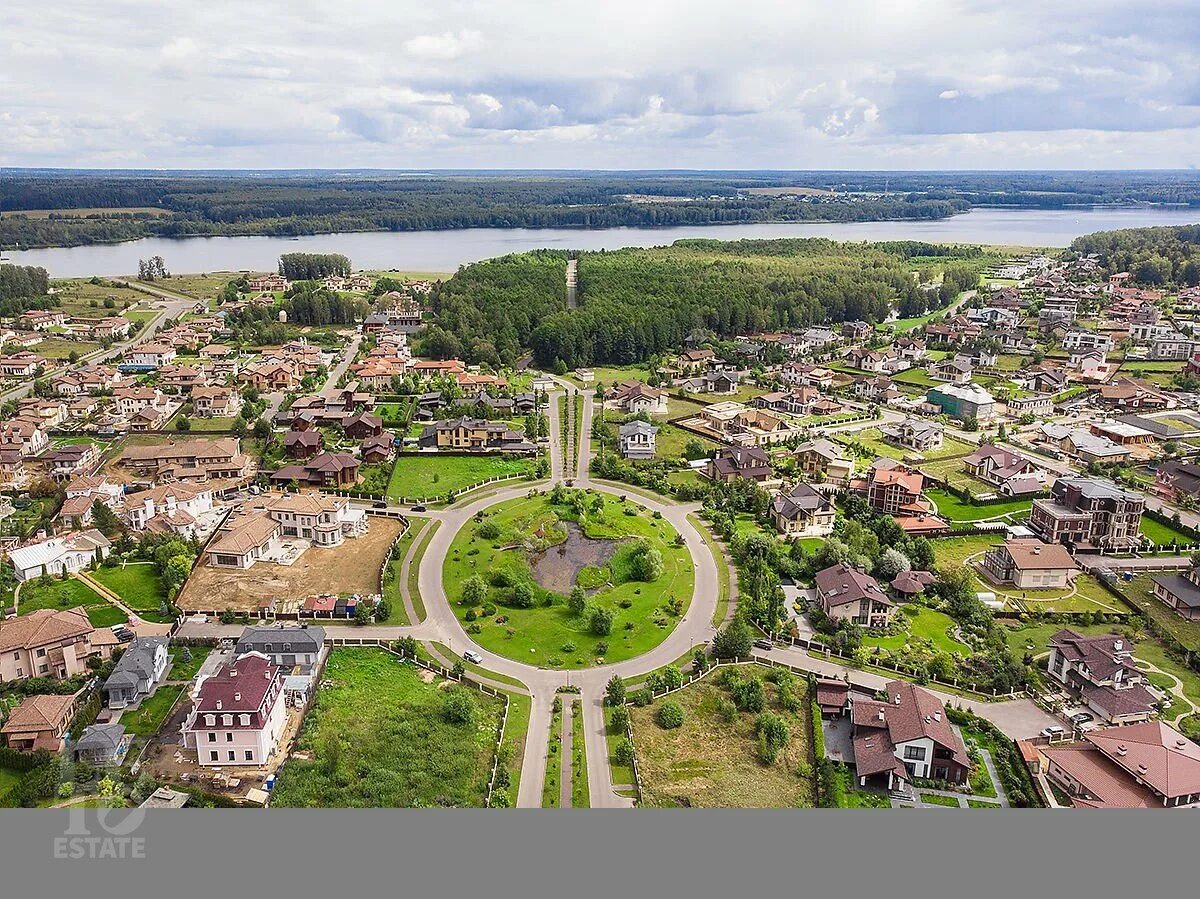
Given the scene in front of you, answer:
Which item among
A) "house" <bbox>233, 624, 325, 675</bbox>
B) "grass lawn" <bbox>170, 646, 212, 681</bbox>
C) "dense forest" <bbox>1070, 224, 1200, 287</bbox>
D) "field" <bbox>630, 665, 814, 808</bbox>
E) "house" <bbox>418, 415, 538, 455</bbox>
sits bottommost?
"field" <bbox>630, 665, 814, 808</bbox>

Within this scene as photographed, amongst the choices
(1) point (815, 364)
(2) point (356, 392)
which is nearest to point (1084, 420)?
(1) point (815, 364)

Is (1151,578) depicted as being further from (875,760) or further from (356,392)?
(356,392)

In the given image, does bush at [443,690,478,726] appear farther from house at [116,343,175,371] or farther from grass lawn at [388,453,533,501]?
house at [116,343,175,371]

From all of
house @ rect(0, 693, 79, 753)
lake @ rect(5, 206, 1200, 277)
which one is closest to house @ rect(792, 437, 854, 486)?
house @ rect(0, 693, 79, 753)

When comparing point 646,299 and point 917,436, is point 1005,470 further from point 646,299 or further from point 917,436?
point 646,299

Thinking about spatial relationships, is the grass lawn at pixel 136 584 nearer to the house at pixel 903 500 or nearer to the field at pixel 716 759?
the field at pixel 716 759

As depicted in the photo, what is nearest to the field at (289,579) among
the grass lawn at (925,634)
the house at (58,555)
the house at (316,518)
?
the house at (316,518)

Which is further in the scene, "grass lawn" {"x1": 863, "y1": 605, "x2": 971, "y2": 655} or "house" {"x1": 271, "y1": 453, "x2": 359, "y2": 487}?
"house" {"x1": 271, "y1": 453, "x2": 359, "y2": 487}
